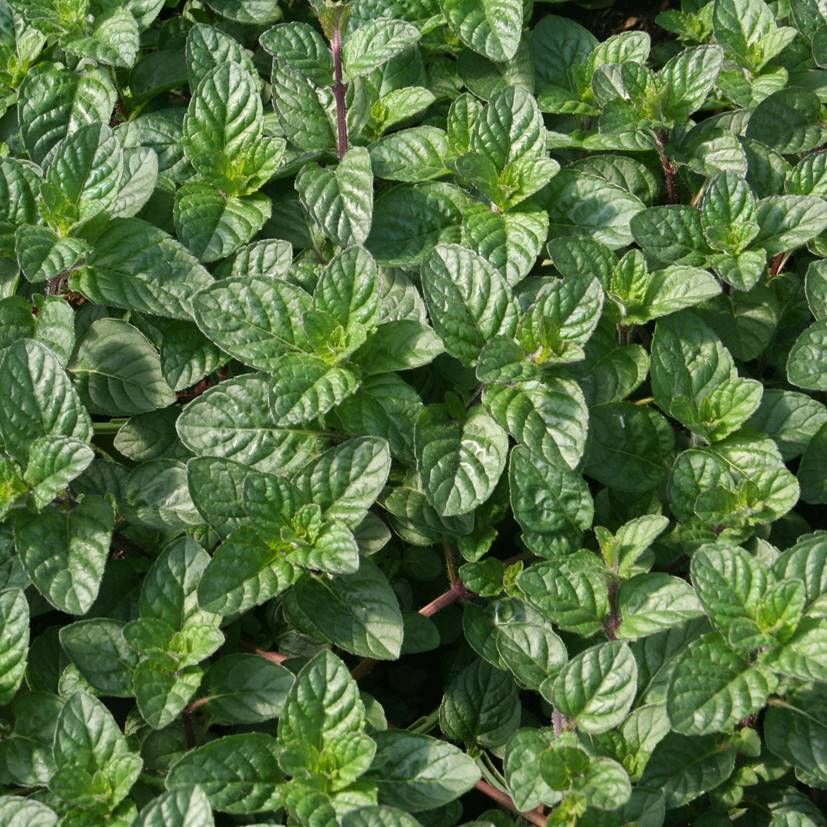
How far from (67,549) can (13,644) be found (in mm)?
180

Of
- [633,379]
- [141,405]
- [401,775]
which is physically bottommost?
[401,775]

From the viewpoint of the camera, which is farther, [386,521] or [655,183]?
[655,183]

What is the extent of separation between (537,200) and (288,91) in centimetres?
57

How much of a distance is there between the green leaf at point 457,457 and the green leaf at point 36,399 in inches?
23.8

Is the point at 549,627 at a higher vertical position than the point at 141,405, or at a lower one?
lower

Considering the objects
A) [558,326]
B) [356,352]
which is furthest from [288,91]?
[558,326]

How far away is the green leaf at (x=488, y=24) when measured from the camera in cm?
238

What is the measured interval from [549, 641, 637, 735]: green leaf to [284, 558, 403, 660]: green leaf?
287mm

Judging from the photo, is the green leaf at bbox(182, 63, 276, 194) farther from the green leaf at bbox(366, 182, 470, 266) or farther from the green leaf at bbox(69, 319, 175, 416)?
the green leaf at bbox(69, 319, 175, 416)

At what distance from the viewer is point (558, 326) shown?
2.00 meters

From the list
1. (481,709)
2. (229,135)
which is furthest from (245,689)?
(229,135)

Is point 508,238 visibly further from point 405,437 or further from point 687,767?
point 687,767

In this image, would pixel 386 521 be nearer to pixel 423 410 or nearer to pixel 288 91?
pixel 423 410

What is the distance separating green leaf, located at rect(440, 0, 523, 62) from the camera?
7.82ft
